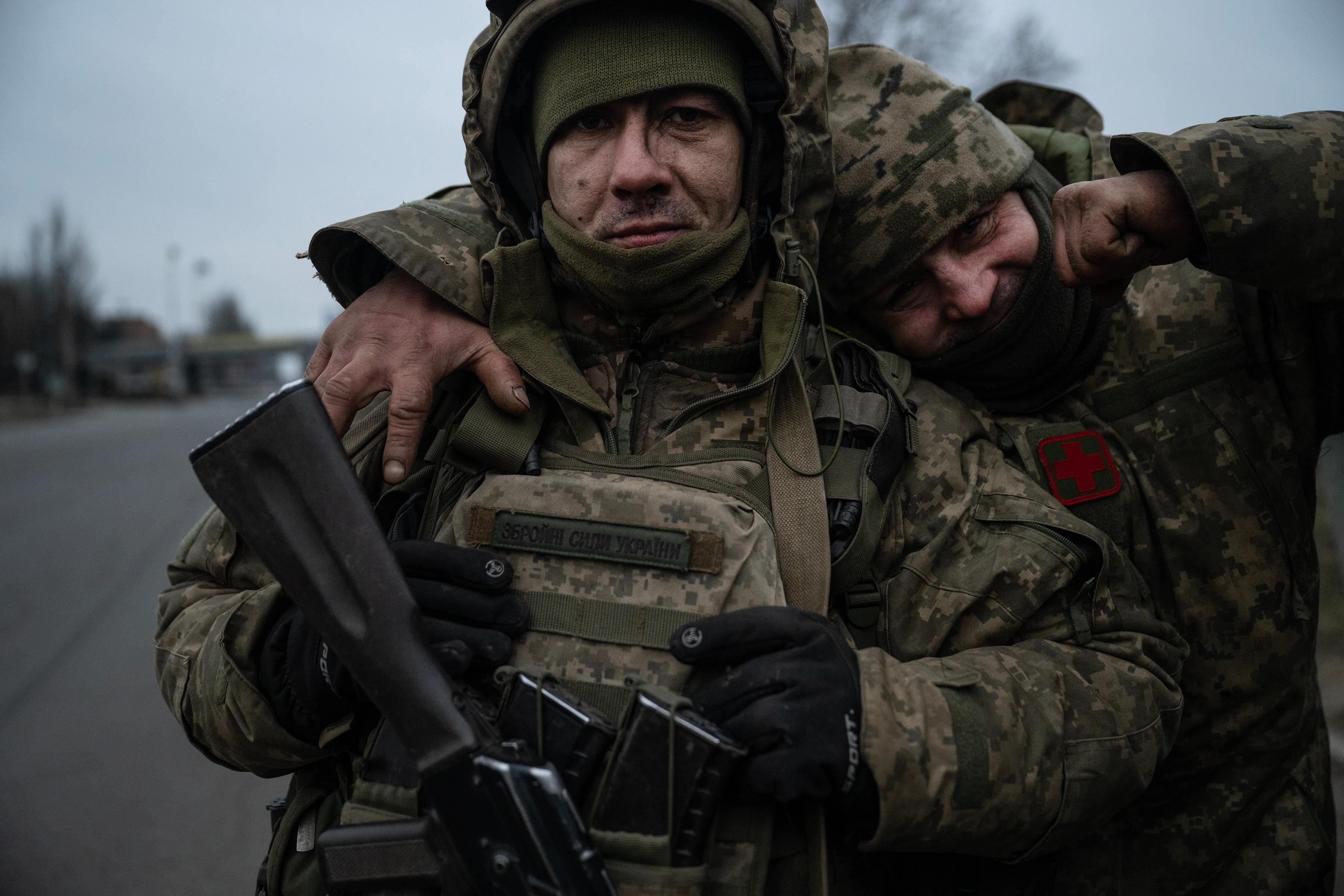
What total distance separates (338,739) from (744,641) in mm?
879

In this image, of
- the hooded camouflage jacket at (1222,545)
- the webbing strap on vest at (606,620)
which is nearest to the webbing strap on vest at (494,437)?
the webbing strap on vest at (606,620)

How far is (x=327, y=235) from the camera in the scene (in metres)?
2.11

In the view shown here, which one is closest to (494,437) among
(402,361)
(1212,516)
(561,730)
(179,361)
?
(402,361)

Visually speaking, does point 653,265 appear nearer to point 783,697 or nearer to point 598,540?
point 598,540

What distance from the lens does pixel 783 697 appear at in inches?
64.2

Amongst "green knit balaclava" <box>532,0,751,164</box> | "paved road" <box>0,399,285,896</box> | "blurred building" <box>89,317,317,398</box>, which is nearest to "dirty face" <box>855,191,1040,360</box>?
"green knit balaclava" <box>532,0,751,164</box>

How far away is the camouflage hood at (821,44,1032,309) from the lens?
87.2 inches

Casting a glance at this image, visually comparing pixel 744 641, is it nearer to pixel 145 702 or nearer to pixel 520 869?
pixel 520 869

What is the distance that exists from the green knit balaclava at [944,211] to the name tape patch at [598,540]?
2.88 feet

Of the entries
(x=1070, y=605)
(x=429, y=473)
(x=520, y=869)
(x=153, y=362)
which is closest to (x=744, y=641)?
(x=520, y=869)

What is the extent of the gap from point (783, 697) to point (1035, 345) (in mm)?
1051

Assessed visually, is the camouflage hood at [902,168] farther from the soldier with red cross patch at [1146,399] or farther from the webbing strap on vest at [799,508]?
the webbing strap on vest at [799,508]

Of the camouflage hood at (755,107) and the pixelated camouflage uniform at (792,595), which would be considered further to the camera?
the camouflage hood at (755,107)

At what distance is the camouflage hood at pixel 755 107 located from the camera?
2059 mm
